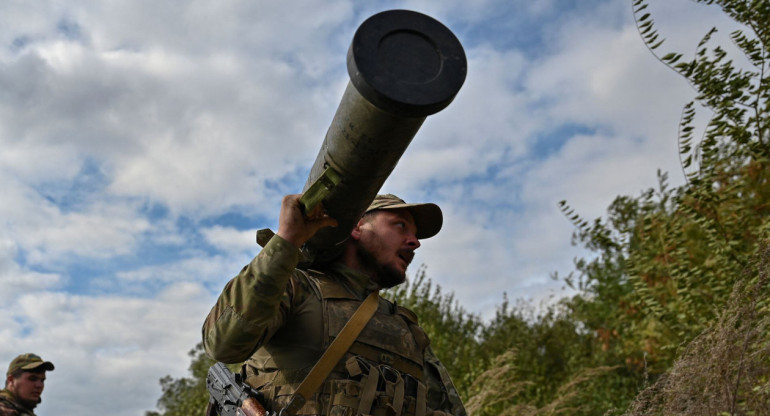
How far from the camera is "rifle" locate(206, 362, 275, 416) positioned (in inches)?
120

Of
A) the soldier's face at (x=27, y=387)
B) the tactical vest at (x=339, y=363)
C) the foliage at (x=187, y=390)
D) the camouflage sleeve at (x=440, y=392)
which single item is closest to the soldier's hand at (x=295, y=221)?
the tactical vest at (x=339, y=363)

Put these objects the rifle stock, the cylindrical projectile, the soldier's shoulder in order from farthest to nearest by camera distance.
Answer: the soldier's shoulder < the rifle stock < the cylindrical projectile

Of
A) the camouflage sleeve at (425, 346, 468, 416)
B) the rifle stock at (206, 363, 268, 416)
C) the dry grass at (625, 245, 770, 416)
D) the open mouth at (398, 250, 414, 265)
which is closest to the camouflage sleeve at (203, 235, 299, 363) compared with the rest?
the rifle stock at (206, 363, 268, 416)

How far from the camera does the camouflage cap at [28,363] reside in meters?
8.06

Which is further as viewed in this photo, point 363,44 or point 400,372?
point 400,372

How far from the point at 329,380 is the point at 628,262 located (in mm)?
4715

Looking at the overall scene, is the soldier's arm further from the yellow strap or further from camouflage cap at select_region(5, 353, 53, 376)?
camouflage cap at select_region(5, 353, 53, 376)

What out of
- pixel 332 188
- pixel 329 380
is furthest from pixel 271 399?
pixel 332 188

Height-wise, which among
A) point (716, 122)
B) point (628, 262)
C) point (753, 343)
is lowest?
point (753, 343)

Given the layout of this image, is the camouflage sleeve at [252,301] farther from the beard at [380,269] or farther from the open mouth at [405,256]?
the open mouth at [405,256]

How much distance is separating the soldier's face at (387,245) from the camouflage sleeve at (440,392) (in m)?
0.50

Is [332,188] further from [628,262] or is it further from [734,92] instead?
[628,262]

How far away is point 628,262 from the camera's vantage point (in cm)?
699

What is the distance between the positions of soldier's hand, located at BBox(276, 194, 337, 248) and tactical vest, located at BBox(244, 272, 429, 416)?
44 centimetres
